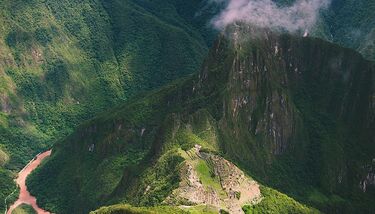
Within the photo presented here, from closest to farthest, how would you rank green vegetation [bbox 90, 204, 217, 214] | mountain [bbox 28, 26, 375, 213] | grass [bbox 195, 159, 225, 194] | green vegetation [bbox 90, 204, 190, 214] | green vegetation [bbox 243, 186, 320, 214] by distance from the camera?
1. green vegetation [bbox 90, 204, 190, 214]
2. green vegetation [bbox 90, 204, 217, 214]
3. grass [bbox 195, 159, 225, 194]
4. green vegetation [bbox 243, 186, 320, 214]
5. mountain [bbox 28, 26, 375, 213]

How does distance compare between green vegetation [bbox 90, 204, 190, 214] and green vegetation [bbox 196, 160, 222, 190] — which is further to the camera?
green vegetation [bbox 196, 160, 222, 190]

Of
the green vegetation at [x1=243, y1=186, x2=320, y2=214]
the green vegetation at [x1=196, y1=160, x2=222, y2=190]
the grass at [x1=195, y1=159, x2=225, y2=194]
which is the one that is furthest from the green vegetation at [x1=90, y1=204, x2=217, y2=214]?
the green vegetation at [x1=243, y1=186, x2=320, y2=214]

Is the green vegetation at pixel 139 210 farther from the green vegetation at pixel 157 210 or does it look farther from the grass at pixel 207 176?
the grass at pixel 207 176

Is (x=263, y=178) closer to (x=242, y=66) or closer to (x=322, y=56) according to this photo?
(x=242, y=66)

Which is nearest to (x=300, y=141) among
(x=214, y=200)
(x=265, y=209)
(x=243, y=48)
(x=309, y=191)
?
(x=309, y=191)

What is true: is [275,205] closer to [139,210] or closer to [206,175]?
[206,175]

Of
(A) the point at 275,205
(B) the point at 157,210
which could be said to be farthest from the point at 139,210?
(A) the point at 275,205

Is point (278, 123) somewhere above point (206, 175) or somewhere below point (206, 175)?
above

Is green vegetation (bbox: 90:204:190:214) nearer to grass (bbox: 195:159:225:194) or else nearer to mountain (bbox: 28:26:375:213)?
grass (bbox: 195:159:225:194)
